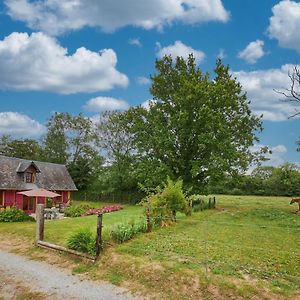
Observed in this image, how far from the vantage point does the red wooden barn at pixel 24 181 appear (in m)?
29.3

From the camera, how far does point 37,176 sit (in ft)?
113

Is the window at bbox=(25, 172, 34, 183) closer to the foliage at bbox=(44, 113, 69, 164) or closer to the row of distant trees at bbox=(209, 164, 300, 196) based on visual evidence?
the foliage at bbox=(44, 113, 69, 164)

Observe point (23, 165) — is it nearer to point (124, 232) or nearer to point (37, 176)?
point (37, 176)

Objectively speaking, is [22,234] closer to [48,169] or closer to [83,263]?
[83,263]

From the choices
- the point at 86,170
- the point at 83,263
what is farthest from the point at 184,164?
the point at 86,170

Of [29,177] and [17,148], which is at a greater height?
[17,148]

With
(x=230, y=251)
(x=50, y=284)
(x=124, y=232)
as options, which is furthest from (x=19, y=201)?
(x=230, y=251)

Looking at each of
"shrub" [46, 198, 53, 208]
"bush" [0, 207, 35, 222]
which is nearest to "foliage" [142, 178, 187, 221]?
"bush" [0, 207, 35, 222]

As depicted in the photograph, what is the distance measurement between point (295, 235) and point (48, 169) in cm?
2937

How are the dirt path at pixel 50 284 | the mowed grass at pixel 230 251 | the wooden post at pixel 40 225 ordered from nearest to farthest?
1. the dirt path at pixel 50 284
2. the mowed grass at pixel 230 251
3. the wooden post at pixel 40 225

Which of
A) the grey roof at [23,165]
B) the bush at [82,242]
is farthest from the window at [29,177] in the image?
the bush at [82,242]

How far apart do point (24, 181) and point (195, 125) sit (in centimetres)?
1775

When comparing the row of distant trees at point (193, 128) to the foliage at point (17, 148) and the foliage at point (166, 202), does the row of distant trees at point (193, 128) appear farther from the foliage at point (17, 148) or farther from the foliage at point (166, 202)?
the foliage at point (17, 148)

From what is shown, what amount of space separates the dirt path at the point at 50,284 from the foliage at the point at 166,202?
6.27m
